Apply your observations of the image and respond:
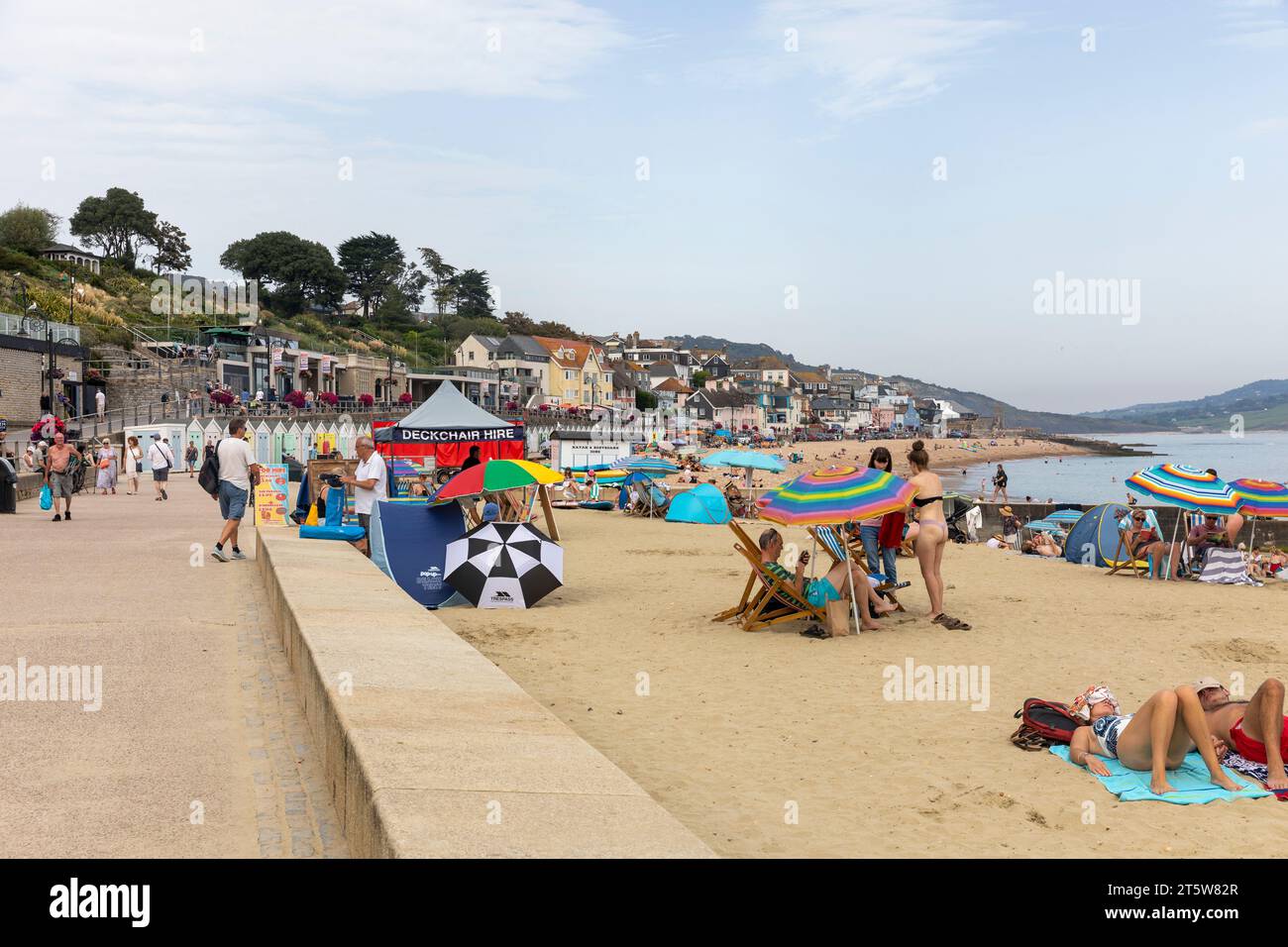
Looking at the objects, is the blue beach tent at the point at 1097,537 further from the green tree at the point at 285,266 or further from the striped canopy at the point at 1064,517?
the green tree at the point at 285,266

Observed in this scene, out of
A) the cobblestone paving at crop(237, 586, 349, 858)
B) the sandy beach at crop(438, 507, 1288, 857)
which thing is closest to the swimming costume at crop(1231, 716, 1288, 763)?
the sandy beach at crop(438, 507, 1288, 857)

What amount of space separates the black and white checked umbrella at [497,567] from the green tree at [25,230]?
252ft

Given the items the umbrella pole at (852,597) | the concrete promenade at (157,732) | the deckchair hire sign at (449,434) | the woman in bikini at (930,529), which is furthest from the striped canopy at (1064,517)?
the concrete promenade at (157,732)

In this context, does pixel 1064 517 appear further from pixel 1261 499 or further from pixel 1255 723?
pixel 1255 723

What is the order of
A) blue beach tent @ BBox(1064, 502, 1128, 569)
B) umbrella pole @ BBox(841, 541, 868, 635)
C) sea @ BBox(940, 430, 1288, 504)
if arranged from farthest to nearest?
1. sea @ BBox(940, 430, 1288, 504)
2. blue beach tent @ BBox(1064, 502, 1128, 569)
3. umbrella pole @ BBox(841, 541, 868, 635)

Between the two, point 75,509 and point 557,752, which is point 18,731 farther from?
point 75,509

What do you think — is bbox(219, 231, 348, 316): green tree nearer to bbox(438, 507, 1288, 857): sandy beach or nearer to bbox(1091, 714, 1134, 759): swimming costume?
bbox(438, 507, 1288, 857): sandy beach

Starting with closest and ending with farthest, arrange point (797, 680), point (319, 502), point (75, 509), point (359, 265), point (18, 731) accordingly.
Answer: point (18, 731) → point (797, 680) → point (319, 502) → point (75, 509) → point (359, 265)

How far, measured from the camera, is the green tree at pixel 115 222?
90.9m

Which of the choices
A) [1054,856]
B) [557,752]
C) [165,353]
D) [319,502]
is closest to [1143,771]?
[1054,856]

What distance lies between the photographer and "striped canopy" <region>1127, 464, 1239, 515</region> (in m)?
13.7

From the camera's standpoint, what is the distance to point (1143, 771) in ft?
18.3

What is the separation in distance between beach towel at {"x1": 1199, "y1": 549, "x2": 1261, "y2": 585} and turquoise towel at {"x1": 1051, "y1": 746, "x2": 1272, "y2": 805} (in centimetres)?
985
